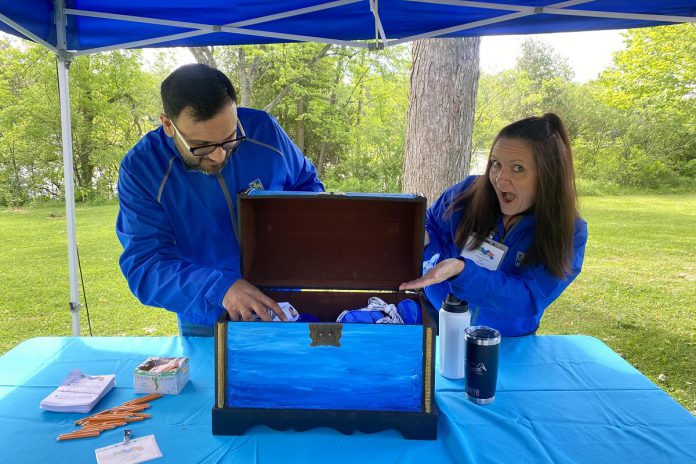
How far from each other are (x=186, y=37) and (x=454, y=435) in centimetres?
276

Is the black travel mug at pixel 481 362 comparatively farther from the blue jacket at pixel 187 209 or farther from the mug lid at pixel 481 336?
the blue jacket at pixel 187 209

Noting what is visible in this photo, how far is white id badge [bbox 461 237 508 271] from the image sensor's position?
2215mm

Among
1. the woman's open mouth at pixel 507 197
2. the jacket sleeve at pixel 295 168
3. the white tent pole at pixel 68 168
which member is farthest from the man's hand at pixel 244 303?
the white tent pole at pixel 68 168

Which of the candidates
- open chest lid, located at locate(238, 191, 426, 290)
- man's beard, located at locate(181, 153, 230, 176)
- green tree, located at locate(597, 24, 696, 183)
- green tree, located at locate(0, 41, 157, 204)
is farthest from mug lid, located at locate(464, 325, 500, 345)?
green tree, located at locate(0, 41, 157, 204)

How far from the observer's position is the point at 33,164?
13.9 metres

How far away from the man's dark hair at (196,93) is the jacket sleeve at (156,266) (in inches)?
15.7

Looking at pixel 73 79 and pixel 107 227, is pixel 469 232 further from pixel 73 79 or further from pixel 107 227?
pixel 73 79

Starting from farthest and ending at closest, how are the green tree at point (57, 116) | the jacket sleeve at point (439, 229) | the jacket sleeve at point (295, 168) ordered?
1. the green tree at point (57, 116)
2. the jacket sleeve at point (439, 229)
3. the jacket sleeve at point (295, 168)

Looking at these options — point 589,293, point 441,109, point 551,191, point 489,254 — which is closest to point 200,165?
point 489,254

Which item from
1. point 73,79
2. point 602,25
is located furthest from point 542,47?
point 602,25

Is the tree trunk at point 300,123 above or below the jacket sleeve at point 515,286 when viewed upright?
above

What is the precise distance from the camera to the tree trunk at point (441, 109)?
4.65 meters

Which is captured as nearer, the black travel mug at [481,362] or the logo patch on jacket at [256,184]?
the black travel mug at [481,362]

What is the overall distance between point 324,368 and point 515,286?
86 cm
